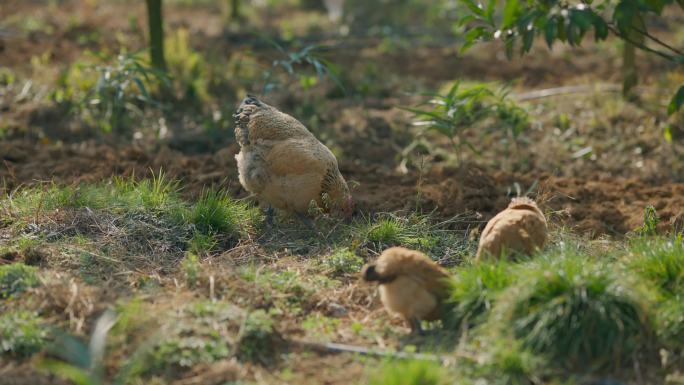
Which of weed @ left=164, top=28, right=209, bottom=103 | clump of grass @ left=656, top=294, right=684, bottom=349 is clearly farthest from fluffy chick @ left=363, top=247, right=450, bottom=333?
weed @ left=164, top=28, right=209, bottom=103

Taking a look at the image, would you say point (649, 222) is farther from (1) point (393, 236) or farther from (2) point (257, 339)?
(2) point (257, 339)

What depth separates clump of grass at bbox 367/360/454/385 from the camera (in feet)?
11.5

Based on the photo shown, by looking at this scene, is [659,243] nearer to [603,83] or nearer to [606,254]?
[606,254]

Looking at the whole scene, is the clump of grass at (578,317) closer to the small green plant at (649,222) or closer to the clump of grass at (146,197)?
the small green plant at (649,222)

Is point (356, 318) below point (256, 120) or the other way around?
below

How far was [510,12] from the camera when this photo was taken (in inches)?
172

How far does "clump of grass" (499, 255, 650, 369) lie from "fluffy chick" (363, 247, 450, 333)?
0.44m

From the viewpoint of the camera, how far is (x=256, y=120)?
6.02 meters

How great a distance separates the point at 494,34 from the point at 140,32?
8749 millimetres

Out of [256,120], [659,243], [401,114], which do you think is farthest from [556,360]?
[401,114]

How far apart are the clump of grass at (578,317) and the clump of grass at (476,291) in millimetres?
169

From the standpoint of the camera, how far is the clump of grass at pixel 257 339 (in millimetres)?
4074

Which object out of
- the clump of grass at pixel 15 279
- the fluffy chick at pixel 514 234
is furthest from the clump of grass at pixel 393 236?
the clump of grass at pixel 15 279

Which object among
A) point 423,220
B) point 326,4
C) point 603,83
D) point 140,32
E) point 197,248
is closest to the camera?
point 197,248
